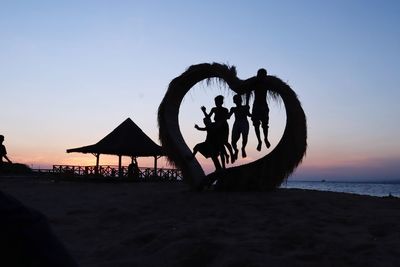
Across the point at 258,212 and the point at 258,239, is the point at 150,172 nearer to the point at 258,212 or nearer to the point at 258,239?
the point at 258,212

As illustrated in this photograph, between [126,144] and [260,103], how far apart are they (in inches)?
572

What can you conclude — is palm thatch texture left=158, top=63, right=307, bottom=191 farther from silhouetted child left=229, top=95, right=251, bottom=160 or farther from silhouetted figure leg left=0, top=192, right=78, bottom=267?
silhouetted figure leg left=0, top=192, right=78, bottom=267

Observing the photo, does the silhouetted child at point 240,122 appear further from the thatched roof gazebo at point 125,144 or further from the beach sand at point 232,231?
the thatched roof gazebo at point 125,144

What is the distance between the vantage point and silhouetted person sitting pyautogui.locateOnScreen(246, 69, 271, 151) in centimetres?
1180

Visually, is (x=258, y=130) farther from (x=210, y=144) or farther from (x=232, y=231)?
(x=232, y=231)

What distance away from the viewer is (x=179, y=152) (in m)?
13.3

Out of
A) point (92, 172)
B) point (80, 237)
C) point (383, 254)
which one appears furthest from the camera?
point (92, 172)

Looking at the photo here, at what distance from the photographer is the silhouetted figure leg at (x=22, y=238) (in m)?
1.04

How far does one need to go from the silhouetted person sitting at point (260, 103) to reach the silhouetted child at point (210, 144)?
1.06 m

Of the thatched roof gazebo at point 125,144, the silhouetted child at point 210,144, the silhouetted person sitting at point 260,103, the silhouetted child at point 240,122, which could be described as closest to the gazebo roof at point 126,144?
the thatched roof gazebo at point 125,144

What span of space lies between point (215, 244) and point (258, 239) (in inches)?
25.2

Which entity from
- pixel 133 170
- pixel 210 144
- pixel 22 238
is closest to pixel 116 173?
pixel 133 170

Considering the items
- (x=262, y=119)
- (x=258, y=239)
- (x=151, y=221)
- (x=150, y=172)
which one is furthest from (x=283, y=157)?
(x=150, y=172)

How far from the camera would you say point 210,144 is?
12.5 m
